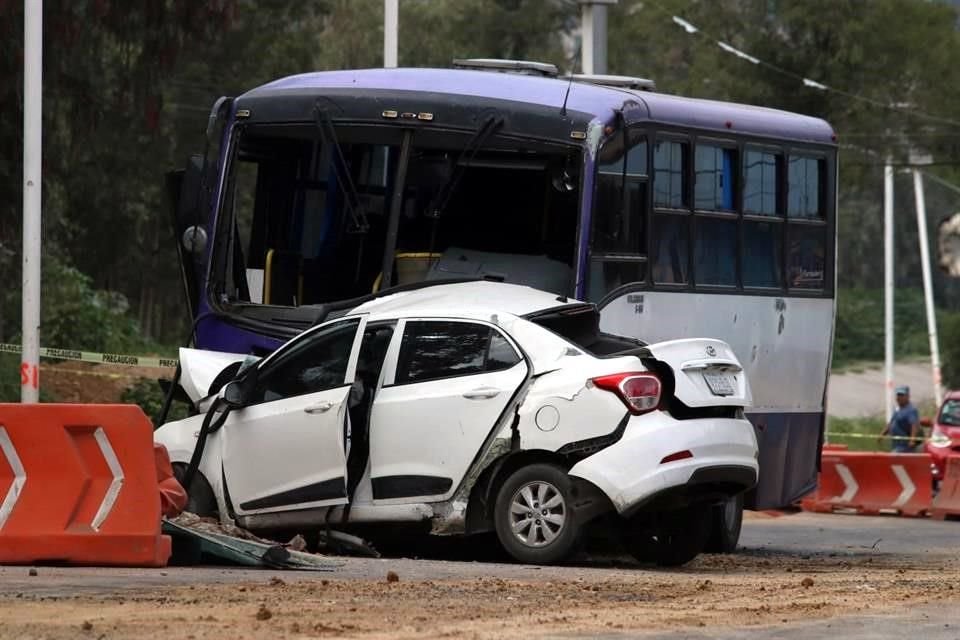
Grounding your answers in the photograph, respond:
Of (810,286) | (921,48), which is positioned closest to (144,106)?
(810,286)

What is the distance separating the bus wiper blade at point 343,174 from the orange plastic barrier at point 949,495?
11268mm

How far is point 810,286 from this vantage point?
61.4 ft

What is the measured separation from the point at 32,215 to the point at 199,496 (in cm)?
556

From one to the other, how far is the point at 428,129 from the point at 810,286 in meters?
4.08

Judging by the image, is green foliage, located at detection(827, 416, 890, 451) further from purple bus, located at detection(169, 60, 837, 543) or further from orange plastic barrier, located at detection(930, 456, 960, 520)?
purple bus, located at detection(169, 60, 837, 543)

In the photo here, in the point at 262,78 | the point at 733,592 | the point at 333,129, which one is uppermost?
the point at 262,78

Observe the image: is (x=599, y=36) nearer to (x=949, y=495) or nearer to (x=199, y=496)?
(x=949, y=495)

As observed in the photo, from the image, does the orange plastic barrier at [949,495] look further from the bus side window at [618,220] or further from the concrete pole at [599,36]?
the bus side window at [618,220]

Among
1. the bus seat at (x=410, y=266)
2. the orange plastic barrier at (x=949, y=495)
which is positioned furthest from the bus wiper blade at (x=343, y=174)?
the orange plastic barrier at (x=949, y=495)

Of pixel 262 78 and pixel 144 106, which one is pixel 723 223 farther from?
pixel 262 78

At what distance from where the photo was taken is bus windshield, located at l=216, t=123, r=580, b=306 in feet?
53.5

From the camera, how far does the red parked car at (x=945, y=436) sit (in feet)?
88.9

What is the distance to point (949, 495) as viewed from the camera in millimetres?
25906

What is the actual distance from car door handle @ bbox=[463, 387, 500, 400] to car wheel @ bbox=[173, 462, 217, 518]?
74.2 inches
